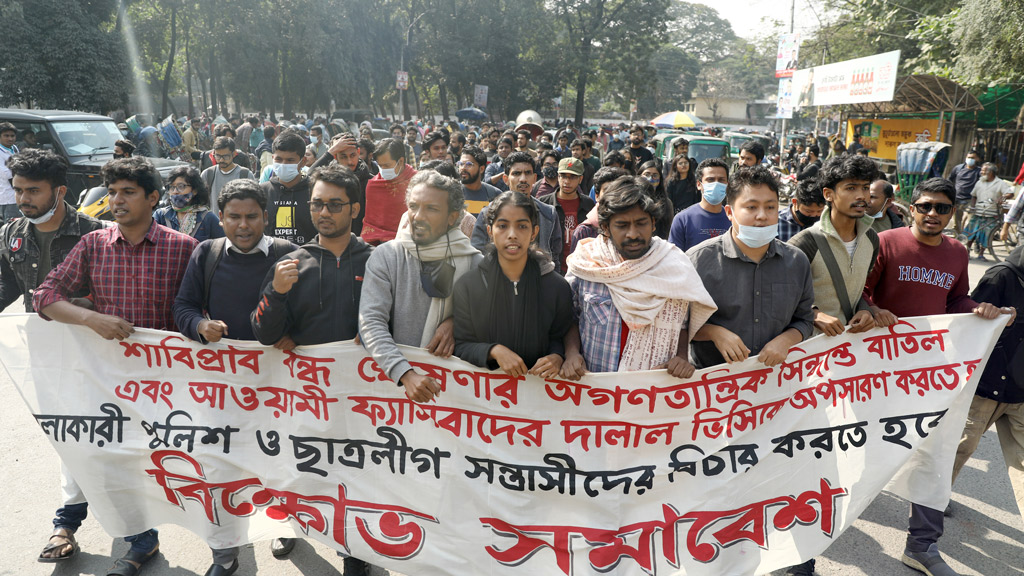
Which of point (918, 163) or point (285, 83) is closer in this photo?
point (918, 163)

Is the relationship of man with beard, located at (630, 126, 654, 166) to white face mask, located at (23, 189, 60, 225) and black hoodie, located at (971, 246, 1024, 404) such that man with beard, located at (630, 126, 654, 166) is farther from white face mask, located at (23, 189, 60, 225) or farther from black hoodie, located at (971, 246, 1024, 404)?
white face mask, located at (23, 189, 60, 225)

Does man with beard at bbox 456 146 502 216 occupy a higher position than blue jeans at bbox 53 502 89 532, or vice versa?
man with beard at bbox 456 146 502 216

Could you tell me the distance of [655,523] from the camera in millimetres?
3123

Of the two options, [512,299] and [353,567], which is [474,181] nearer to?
[512,299]

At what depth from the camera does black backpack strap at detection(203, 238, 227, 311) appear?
3.25 metres

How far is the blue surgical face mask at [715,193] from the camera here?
16.9 ft

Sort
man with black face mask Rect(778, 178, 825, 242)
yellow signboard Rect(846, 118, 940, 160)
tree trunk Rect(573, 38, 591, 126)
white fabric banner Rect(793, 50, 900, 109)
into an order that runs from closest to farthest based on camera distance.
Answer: man with black face mask Rect(778, 178, 825, 242), white fabric banner Rect(793, 50, 900, 109), yellow signboard Rect(846, 118, 940, 160), tree trunk Rect(573, 38, 591, 126)

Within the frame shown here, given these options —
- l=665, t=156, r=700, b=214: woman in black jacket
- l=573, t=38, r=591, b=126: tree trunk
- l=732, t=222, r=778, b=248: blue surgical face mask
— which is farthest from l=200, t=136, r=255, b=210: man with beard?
l=573, t=38, r=591, b=126: tree trunk

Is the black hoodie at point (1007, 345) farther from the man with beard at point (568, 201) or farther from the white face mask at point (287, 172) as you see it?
the white face mask at point (287, 172)

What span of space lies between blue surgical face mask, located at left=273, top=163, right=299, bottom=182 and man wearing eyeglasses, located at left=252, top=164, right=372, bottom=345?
2104 millimetres

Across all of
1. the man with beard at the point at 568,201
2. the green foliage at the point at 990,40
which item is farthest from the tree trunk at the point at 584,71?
the man with beard at the point at 568,201

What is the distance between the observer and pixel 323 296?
10.4 ft

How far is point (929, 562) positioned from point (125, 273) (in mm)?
4108

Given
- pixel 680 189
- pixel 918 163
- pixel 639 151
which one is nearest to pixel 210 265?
pixel 680 189
